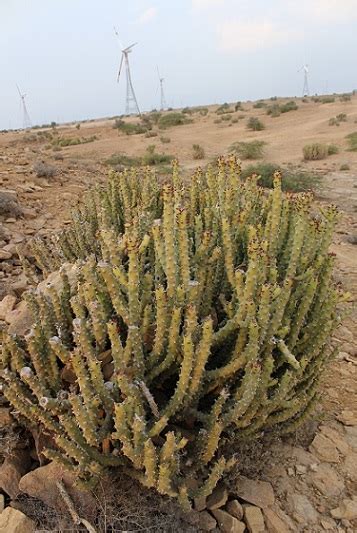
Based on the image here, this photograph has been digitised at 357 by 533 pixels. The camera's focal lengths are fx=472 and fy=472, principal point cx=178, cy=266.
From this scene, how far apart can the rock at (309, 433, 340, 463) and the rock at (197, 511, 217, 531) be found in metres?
0.83

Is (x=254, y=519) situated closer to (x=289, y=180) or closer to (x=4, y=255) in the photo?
(x=4, y=255)

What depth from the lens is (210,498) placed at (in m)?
2.39

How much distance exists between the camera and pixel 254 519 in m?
2.34

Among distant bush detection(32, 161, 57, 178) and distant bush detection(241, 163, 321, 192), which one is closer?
distant bush detection(32, 161, 57, 178)

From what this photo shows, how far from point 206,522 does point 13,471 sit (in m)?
0.97

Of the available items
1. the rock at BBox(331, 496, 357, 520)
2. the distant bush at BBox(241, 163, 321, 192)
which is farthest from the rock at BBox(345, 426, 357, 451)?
the distant bush at BBox(241, 163, 321, 192)

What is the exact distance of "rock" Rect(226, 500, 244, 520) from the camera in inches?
93.0

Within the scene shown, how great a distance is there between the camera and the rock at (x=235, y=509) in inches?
93.0

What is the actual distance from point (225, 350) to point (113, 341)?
77cm

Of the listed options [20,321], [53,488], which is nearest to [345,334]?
[20,321]

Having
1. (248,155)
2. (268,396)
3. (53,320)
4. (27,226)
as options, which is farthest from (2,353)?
(248,155)

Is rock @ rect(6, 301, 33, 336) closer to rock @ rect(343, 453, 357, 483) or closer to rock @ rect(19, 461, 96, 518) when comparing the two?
rock @ rect(19, 461, 96, 518)

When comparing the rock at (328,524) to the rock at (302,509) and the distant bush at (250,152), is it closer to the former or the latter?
the rock at (302,509)

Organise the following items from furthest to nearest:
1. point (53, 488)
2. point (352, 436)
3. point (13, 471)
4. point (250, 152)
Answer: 1. point (250, 152)
2. point (352, 436)
3. point (13, 471)
4. point (53, 488)
